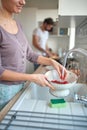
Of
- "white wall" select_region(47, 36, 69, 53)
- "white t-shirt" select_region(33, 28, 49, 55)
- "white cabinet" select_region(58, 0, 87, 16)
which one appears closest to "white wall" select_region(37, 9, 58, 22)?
"white wall" select_region(47, 36, 69, 53)

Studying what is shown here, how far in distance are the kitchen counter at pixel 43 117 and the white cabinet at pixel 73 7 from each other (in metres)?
0.58

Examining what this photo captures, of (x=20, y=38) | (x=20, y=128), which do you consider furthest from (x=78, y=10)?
(x=20, y=128)

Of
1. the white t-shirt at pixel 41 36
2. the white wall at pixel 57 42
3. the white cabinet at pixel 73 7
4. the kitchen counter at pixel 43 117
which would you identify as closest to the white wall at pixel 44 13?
the white wall at pixel 57 42

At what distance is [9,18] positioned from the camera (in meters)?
1.08

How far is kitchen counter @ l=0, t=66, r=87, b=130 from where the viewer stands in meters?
0.62

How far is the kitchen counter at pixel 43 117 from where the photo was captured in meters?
0.62

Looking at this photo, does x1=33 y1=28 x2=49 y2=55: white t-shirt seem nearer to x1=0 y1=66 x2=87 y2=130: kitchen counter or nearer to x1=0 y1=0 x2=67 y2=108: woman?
x1=0 y1=0 x2=67 y2=108: woman

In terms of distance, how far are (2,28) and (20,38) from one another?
0.14m

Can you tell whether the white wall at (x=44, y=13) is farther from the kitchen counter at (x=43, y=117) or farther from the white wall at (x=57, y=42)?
the kitchen counter at (x=43, y=117)

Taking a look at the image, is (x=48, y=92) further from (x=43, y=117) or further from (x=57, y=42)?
(x=57, y=42)

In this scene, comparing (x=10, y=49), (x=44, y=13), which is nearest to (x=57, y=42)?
(x=44, y=13)

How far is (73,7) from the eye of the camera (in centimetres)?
112

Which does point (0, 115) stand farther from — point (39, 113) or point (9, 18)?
point (9, 18)

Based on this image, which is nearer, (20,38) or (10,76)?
(10,76)
